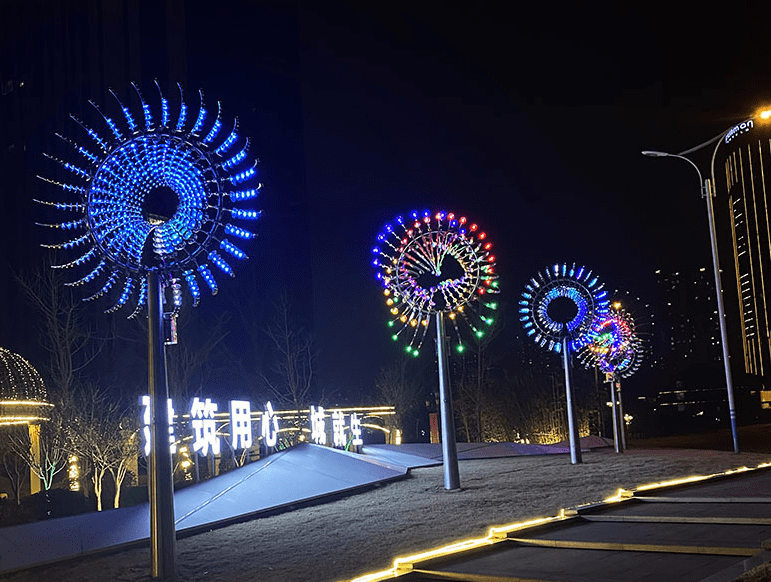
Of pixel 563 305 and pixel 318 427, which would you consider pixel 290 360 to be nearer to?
pixel 318 427

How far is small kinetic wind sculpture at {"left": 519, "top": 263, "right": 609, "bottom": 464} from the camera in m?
26.3

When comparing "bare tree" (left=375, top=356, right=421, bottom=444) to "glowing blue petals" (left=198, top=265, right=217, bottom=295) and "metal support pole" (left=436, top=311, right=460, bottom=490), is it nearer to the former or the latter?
"metal support pole" (left=436, top=311, right=460, bottom=490)

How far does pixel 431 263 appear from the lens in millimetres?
20766

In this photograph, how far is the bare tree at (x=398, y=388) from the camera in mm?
52938

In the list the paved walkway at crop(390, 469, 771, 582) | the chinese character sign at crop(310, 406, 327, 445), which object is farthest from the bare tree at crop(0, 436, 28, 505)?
the paved walkway at crop(390, 469, 771, 582)

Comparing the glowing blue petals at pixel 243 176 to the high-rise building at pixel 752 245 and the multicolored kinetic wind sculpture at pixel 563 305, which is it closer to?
the multicolored kinetic wind sculpture at pixel 563 305

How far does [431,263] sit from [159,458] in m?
10.2

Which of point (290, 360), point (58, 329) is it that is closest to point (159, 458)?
point (58, 329)

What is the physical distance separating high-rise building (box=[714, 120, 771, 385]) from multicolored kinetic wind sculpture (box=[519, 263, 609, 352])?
75.3 m

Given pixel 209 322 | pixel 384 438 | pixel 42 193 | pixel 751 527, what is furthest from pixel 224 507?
pixel 42 193

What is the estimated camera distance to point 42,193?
164 ft

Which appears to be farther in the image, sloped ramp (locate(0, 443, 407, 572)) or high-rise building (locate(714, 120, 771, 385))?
high-rise building (locate(714, 120, 771, 385))

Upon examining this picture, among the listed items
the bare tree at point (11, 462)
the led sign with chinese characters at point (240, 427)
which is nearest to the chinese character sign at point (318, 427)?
the led sign with chinese characters at point (240, 427)

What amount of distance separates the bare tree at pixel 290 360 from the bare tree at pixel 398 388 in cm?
519
